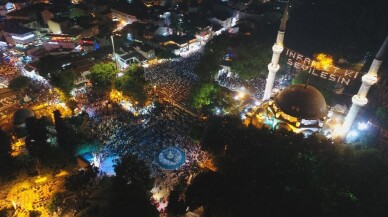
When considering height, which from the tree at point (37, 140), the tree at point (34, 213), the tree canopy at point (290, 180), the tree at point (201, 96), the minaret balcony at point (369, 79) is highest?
the minaret balcony at point (369, 79)

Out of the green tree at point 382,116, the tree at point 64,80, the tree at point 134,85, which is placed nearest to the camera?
the tree at point 64,80

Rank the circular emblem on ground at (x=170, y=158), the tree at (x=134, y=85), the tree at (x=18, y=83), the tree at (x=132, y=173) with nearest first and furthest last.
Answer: the tree at (x=132, y=173)
the circular emblem on ground at (x=170, y=158)
the tree at (x=134, y=85)
the tree at (x=18, y=83)

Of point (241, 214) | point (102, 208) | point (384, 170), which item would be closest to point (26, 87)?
point (102, 208)

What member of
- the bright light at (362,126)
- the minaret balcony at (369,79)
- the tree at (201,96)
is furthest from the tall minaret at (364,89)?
the tree at (201,96)

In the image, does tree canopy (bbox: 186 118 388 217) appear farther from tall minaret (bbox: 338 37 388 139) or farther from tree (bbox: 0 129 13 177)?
tree (bbox: 0 129 13 177)

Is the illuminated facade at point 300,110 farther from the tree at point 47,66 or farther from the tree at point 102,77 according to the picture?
the tree at point 47,66

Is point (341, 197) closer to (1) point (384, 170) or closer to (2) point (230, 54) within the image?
(1) point (384, 170)
